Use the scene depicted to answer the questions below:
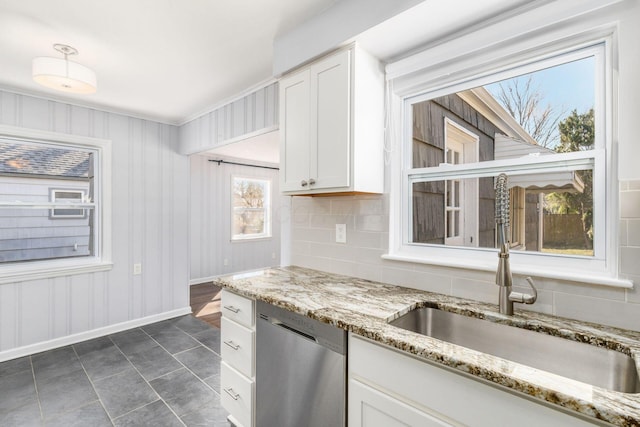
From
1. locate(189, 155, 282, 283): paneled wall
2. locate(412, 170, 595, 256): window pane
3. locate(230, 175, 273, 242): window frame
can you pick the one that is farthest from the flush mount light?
locate(230, 175, 273, 242): window frame

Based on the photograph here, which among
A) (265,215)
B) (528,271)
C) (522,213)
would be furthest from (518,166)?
(265,215)

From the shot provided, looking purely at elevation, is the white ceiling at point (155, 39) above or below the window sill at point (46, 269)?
above

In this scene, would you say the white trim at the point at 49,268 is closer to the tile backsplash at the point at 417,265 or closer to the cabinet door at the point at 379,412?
the tile backsplash at the point at 417,265

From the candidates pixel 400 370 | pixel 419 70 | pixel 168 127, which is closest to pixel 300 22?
pixel 419 70

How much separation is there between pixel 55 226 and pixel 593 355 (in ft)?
13.2

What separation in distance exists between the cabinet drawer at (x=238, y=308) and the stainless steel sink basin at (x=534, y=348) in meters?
0.77

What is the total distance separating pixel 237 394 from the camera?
5.65 ft

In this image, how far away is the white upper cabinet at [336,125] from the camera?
1.59 meters

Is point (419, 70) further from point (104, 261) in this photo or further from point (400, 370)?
point (104, 261)

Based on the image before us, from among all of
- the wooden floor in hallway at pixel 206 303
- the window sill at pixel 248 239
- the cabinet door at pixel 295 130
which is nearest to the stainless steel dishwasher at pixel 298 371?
the cabinet door at pixel 295 130

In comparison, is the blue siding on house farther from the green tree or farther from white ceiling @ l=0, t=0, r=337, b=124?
the green tree

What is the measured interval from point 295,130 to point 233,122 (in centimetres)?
132

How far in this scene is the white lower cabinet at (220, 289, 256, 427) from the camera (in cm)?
162

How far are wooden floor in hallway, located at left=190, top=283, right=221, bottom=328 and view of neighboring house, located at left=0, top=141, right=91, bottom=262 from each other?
4.66 ft
